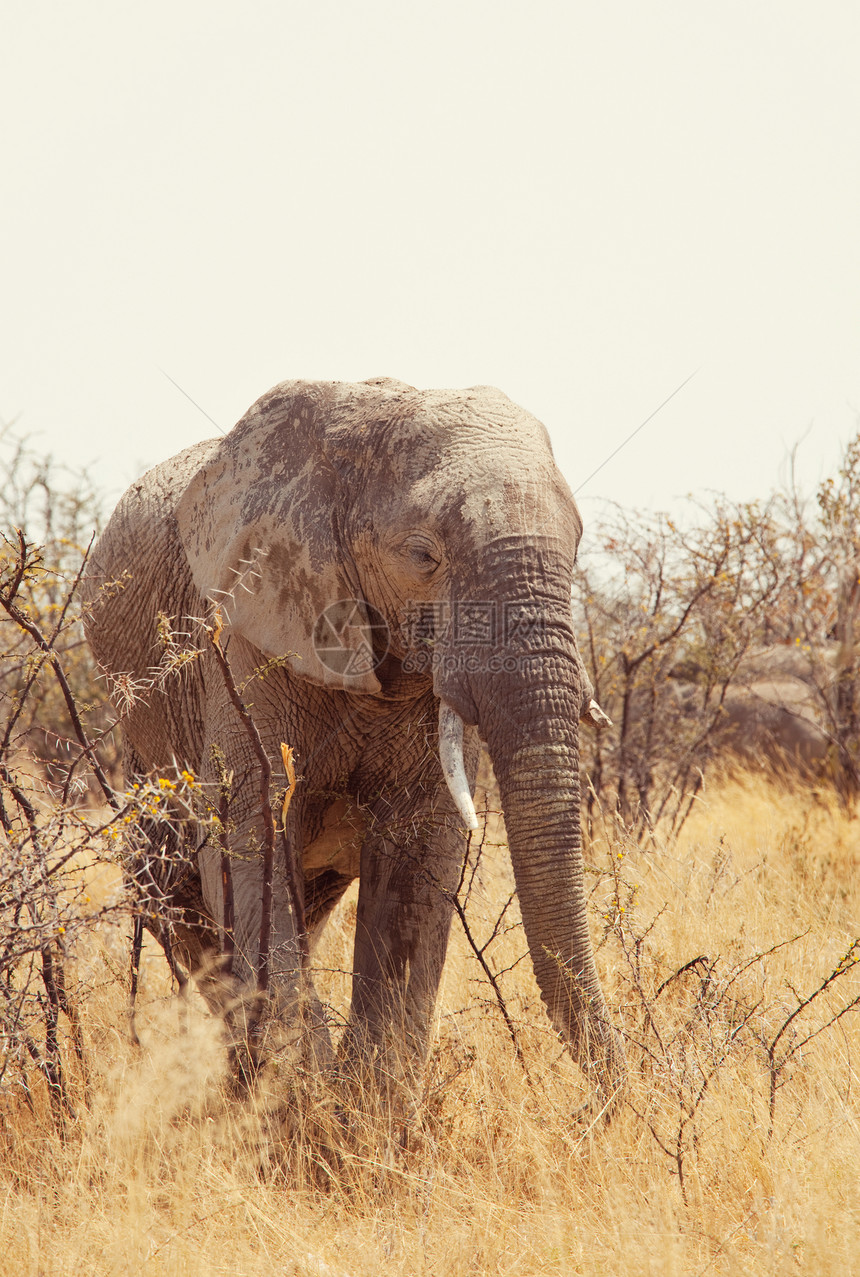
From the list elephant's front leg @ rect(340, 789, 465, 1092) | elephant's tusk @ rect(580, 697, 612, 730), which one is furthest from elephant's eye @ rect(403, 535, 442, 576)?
elephant's front leg @ rect(340, 789, 465, 1092)

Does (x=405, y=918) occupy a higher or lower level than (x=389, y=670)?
lower

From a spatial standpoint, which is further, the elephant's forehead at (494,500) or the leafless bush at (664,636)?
the leafless bush at (664,636)

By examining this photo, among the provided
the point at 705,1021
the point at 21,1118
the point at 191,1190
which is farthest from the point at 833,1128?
the point at 21,1118

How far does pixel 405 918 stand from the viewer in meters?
4.25

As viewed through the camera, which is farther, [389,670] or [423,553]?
[389,670]

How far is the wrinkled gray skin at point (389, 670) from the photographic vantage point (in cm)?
344

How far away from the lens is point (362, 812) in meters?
4.31

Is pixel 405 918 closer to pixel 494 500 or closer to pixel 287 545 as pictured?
pixel 287 545

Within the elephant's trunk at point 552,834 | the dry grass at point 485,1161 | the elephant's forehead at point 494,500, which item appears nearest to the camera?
the dry grass at point 485,1161

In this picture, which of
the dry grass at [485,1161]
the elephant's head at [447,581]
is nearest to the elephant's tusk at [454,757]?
the elephant's head at [447,581]

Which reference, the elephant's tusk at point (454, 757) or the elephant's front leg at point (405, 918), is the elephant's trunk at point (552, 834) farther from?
the elephant's front leg at point (405, 918)

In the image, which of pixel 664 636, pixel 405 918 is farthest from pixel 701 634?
pixel 405 918

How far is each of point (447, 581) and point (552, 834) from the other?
81 cm

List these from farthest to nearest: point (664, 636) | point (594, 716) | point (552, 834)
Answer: point (664, 636)
point (594, 716)
point (552, 834)
